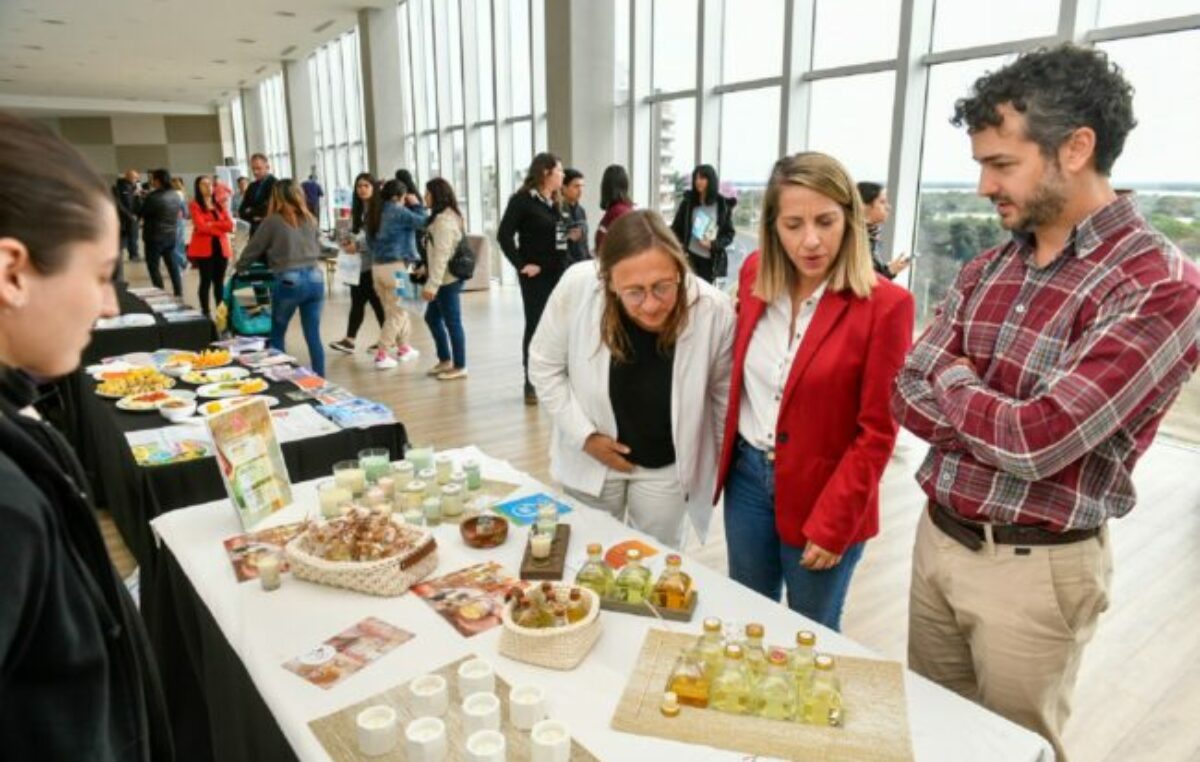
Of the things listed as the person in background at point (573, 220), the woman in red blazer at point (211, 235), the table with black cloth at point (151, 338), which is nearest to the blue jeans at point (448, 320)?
the person in background at point (573, 220)

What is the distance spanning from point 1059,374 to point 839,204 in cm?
57

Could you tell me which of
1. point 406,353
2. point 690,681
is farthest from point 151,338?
point 690,681

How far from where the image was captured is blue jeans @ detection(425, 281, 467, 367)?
581cm

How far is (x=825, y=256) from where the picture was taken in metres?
1.61

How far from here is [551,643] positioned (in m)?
1.30

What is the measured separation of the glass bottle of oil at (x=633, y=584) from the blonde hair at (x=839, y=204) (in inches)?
28.1

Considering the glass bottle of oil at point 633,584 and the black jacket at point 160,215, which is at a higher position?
the black jacket at point 160,215

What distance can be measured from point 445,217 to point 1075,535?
4.94 metres

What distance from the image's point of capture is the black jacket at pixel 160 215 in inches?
347

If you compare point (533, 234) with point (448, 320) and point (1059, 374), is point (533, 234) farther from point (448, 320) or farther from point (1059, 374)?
point (1059, 374)

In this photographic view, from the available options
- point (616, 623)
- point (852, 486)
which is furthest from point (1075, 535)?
point (616, 623)

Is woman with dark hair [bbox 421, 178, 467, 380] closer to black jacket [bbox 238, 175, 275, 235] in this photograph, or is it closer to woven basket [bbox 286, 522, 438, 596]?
black jacket [bbox 238, 175, 275, 235]

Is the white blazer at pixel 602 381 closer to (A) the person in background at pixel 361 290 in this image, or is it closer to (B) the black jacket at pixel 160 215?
(A) the person in background at pixel 361 290

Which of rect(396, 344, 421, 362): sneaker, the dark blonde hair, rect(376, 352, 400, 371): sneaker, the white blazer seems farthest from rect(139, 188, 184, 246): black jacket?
the dark blonde hair
